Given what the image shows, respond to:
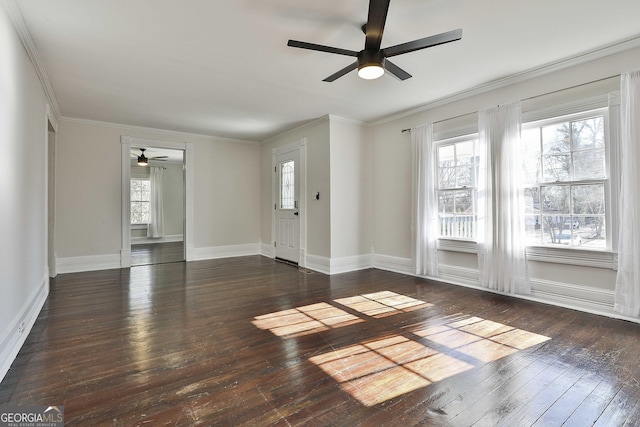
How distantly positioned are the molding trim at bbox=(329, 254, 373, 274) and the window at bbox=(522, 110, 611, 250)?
2.59 m

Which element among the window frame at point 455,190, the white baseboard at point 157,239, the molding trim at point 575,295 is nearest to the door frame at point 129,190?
the white baseboard at point 157,239

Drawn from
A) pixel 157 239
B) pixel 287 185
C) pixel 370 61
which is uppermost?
pixel 370 61

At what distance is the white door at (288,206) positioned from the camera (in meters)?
6.13

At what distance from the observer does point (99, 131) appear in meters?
5.66

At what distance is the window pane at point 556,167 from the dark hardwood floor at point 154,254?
645 centimetres

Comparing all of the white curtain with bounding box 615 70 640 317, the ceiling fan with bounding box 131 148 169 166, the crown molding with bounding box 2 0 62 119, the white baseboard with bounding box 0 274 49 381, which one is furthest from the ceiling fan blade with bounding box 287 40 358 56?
the ceiling fan with bounding box 131 148 169 166

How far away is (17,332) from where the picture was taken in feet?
8.04

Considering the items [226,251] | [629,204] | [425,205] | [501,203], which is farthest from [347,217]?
[629,204]

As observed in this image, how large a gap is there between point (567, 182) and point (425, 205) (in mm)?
1727

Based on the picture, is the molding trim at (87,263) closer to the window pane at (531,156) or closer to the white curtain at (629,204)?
the window pane at (531,156)

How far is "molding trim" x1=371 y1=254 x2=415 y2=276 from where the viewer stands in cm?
518

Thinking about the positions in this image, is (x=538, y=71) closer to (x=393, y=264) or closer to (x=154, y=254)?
(x=393, y=264)

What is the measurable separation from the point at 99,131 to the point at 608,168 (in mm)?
7328

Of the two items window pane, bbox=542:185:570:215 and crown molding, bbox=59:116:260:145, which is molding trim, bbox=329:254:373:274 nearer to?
window pane, bbox=542:185:570:215
